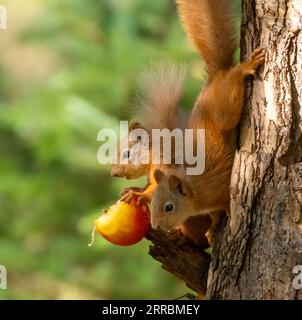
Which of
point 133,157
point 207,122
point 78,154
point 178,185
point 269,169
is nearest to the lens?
point 269,169

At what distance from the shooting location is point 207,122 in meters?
2.69

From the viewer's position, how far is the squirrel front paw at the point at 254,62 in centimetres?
252

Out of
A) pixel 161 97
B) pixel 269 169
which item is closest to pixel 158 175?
pixel 161 97

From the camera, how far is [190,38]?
2820mm

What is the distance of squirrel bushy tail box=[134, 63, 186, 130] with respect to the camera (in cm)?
285

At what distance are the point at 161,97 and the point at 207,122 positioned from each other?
0.29 meters

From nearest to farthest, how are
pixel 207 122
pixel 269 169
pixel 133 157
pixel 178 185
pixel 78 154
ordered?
pixel 269 169 < pixel 207 122 < pixel 178 185 < pixel 133 157 < pixel 78 154

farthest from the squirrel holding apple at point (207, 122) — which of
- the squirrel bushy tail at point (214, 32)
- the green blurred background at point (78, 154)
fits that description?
the green blurred background at point (78, 154)

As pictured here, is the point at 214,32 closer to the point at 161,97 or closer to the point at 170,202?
the point at 161,97

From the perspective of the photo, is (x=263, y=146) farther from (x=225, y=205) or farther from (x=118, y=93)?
(x=118, y=93)

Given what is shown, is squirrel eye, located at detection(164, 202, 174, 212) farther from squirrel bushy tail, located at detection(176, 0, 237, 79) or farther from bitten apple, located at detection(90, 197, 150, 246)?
squirrel bushy tail, located at detection(176, 0, 237, 79)

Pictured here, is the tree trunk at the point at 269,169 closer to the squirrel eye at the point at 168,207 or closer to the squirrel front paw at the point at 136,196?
the squirrel eye at the point at 168,207

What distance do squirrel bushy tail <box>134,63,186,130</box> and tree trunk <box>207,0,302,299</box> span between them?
327 mm

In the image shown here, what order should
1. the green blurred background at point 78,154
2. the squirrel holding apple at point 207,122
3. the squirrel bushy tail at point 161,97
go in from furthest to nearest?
1. the green blurred background at point 78,154
2. the squirrel bushy tail at point 161,97
3. the squirrel holding apple at point 207,122
